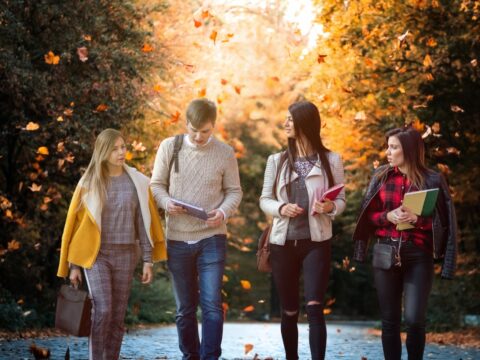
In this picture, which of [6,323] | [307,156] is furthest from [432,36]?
[307,156]

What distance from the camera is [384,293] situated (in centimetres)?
694

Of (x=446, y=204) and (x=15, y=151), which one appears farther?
(x=15, y=151)

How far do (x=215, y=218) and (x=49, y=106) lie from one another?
31.4 ft

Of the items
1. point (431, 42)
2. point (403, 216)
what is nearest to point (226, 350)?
point (431, 42)

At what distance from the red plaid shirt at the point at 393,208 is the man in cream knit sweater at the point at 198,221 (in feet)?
3.67

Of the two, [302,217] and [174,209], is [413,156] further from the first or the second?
[174,209]

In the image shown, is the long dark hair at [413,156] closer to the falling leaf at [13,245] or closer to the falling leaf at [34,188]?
the falling leaf at [34,188]

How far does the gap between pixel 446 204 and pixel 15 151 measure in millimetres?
11996

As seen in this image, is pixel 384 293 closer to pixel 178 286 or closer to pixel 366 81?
pixel 178 286

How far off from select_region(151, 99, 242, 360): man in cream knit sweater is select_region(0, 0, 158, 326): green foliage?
8433 millimetres

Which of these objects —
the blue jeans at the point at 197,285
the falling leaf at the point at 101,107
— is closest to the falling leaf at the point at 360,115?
the falling leaf at the point at 101,107

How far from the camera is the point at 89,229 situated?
724cm

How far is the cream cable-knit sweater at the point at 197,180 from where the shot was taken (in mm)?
7405

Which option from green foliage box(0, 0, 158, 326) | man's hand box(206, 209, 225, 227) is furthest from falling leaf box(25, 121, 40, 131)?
man's hand box(206, 209, 225, 227)
